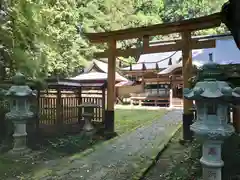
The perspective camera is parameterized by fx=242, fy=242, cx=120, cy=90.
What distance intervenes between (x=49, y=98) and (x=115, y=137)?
246 cm

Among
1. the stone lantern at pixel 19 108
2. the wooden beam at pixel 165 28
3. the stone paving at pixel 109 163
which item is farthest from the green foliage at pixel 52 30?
the stone paving at pixel 109 163

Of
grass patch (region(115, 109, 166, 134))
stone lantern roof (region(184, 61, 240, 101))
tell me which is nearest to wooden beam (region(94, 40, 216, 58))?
grass patch (region(115, 109, 166, 134))

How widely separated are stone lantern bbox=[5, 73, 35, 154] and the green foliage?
41 centimetres

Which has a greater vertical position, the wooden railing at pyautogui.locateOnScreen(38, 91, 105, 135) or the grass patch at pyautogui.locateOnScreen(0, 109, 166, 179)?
the wooden railing at pyautogui.locateOnScreen(38, 91, 105, 135)

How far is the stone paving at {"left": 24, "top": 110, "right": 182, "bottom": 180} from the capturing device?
4438 mm

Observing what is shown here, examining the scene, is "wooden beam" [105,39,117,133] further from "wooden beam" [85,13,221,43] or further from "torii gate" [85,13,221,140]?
"wooden beam" [85,13,221,43]

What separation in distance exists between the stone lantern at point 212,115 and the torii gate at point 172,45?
3.39 metres

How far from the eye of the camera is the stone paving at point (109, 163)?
14.6ft

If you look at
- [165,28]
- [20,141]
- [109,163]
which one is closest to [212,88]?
[109,163]

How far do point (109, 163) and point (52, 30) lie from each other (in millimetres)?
4549

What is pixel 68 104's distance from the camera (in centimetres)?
833

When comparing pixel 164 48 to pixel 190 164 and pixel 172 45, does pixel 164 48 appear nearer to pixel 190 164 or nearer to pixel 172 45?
pixel 172 45

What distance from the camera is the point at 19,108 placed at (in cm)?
594

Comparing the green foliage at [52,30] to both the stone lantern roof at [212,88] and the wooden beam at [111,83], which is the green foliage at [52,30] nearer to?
the wooden beam at [111,83]
